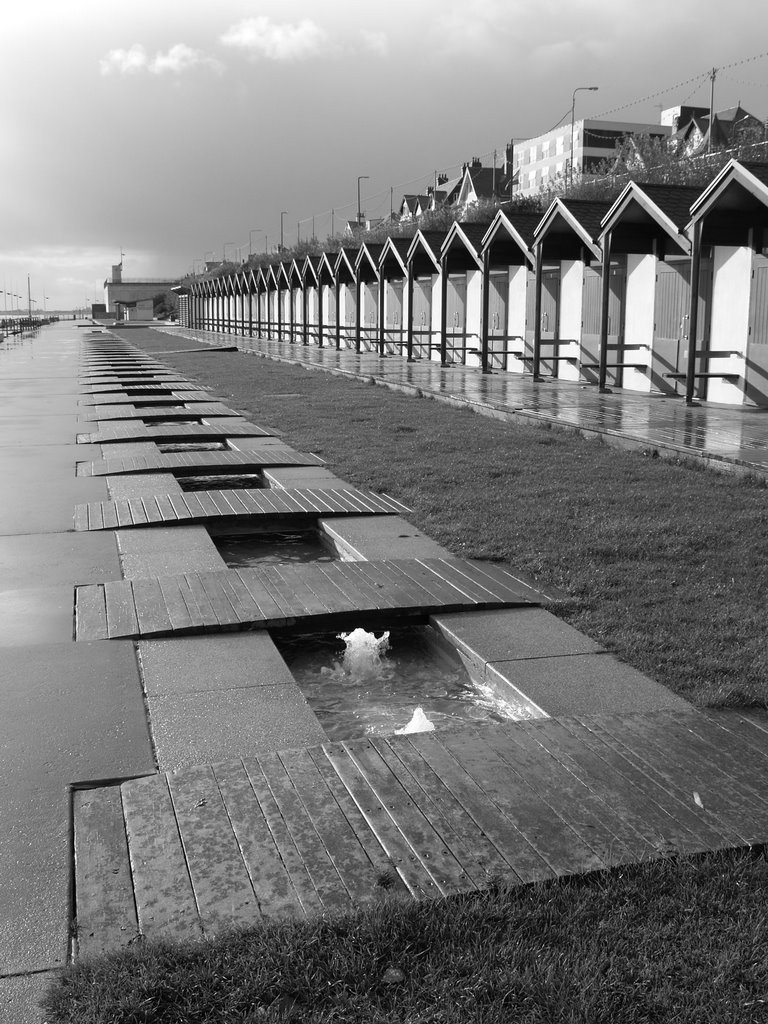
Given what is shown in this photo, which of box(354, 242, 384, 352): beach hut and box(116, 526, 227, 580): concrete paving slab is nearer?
box(116, 526, 227, 580): concrete paving slab

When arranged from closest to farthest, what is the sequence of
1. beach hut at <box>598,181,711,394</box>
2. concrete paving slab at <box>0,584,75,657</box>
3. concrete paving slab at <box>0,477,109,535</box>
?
concrete paving slab at <box>0,584,75,657</box>
concrete paving slab at <box>0,477,109,535</box>
beach hut at <box>598,181,711,394</box>

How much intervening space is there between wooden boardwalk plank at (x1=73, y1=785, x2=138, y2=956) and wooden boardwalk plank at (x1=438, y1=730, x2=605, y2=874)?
114 centimetres

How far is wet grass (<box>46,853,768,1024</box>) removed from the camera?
2.33 m

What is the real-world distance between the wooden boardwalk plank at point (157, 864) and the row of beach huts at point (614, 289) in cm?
1218

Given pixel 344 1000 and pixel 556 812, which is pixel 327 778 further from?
pixel 344 1000

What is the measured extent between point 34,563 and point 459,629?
2.91m

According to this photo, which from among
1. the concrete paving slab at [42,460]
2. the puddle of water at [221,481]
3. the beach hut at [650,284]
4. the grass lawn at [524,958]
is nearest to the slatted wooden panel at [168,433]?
the concrete paving slab at [42,460]

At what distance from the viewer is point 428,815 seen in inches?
125

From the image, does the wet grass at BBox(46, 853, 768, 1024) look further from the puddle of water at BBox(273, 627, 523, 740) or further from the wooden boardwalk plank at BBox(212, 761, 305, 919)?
the puddle of water at BBox(273, 627, 523, 740)

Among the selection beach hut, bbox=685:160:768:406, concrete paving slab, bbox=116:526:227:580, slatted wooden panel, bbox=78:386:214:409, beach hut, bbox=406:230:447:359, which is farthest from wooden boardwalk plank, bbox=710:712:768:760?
beach hut, bbox=406:230:447:359

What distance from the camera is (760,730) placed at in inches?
151

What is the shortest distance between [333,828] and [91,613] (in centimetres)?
269

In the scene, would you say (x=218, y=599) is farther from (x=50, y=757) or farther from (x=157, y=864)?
(x=157, y=864)

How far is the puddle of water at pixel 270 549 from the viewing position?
730 centimetres
